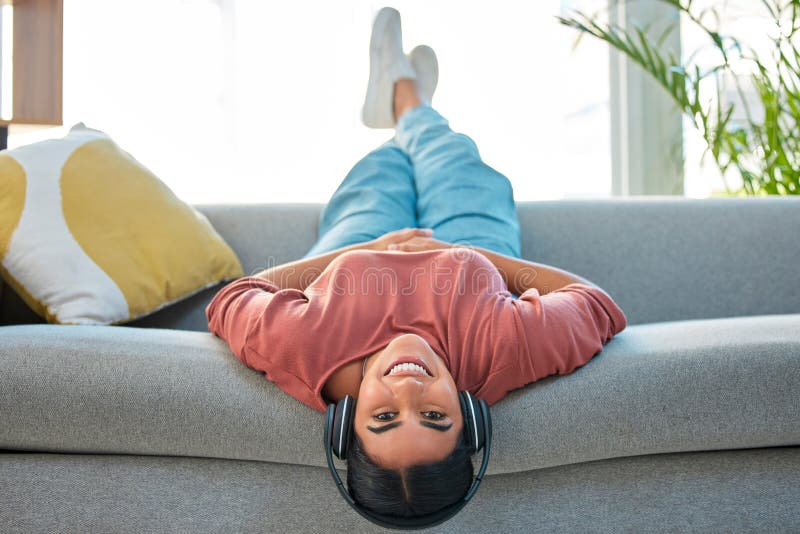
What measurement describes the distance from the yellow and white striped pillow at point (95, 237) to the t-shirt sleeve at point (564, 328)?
2.89 ft

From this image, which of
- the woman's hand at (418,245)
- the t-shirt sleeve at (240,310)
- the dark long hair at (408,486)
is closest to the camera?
the dark long hair at (408,486)

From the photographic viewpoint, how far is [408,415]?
1.09 m

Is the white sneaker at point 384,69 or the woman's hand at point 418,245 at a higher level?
the white sneaker at point 384,69

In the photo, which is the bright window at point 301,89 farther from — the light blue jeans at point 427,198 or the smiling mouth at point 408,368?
the smiling mouth at point 408,368

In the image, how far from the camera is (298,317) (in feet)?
4.23

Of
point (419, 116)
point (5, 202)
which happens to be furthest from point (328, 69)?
point (5, 202)

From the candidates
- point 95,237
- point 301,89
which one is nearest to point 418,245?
point 95,237

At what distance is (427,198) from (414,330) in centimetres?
69

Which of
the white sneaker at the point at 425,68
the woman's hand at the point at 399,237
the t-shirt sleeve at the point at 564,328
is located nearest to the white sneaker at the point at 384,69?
the white sneaker at the point at 425,68

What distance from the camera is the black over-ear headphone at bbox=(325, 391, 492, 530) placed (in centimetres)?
107

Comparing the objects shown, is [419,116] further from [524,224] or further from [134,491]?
[134,491]

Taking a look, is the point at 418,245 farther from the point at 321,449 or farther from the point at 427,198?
the point at 321,449

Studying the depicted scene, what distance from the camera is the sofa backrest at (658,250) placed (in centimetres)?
195

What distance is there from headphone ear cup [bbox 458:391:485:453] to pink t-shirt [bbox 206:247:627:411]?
12cm
